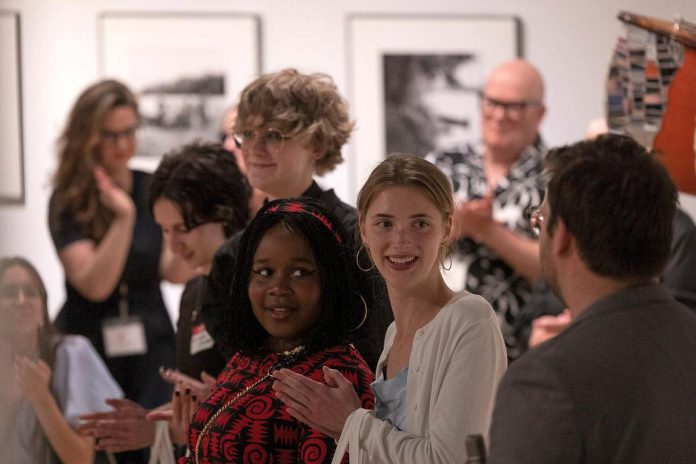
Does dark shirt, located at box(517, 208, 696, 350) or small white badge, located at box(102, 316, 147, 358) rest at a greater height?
dark shirt, located at box(517, 208, 696, 350)

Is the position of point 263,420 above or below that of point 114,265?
below

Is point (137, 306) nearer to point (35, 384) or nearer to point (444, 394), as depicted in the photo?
point (35, 384)

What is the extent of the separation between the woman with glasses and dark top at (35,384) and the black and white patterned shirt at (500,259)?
154 cm

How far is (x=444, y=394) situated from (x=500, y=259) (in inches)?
108

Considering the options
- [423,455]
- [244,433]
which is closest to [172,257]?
[244,433]

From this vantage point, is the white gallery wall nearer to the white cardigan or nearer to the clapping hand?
the clapping hand

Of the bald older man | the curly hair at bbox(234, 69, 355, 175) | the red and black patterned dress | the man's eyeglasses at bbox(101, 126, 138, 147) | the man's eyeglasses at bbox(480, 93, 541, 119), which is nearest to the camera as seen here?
the red and black patterned dress

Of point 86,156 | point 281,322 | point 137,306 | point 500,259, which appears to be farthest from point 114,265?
point 281,322

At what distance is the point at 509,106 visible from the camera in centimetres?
498

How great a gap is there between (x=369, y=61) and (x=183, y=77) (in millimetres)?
931

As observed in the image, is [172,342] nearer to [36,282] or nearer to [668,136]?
[36,282]

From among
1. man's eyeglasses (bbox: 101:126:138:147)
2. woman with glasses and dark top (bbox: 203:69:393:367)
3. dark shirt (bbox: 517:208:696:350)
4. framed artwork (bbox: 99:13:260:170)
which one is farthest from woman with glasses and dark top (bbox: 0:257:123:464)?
framed artwork (bbox: 99:13:260:170)

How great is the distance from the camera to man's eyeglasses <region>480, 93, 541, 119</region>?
4961mm

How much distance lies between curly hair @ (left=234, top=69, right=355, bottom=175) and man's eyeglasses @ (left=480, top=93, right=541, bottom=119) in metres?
2.10
